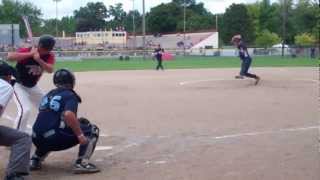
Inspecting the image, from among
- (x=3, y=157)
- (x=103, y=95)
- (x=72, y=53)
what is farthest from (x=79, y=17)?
(x=3, y=157)

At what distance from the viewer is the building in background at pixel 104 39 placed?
103 m

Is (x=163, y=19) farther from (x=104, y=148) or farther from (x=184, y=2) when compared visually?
(x=104, y=148)

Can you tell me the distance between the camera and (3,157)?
8000mm

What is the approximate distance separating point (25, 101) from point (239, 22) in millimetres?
97879

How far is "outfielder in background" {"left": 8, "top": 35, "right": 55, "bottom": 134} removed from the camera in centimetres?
827

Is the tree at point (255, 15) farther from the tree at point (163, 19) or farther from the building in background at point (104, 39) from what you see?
the tree at point (163, 19)

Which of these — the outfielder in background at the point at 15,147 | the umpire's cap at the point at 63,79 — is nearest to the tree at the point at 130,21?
the umpire's cap at the point at 63,79

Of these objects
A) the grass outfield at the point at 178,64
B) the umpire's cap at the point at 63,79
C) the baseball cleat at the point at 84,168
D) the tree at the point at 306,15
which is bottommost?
the grass outfield at the point at 178,64

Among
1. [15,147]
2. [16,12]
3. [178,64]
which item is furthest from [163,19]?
[15,147]

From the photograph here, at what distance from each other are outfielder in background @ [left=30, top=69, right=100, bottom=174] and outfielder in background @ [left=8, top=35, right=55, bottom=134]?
1.32 metres

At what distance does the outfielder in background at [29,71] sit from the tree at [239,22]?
314 feet

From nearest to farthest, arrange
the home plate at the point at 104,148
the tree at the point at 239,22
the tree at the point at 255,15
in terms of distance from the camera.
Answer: the home plate at the point at 104,148, the tree at the point at 239,22, the tree at the point at 255,15

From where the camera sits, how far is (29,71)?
342 inches

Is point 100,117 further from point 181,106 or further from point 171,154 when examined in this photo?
point 171,154
